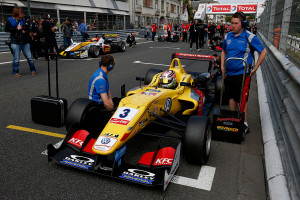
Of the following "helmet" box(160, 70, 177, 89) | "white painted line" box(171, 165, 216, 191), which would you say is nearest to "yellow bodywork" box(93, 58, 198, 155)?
"helmet" box(160, 70, 177, 89)

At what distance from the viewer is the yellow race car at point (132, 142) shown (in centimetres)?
302

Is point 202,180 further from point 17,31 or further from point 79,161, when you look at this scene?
point 17,31

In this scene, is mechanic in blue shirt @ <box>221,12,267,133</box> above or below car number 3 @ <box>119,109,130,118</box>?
above

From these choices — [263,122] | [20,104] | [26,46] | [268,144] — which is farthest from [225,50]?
[26,46]

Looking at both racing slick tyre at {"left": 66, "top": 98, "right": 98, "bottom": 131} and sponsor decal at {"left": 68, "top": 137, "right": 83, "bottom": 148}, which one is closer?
sponsor decal at {"left": 68, "top": 137, "right": 83, "bottom": 148}

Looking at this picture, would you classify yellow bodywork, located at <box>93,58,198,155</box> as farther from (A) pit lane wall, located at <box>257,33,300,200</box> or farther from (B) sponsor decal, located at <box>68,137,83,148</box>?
(A) pit lane wall, located at <box>257,33,300,200</box>

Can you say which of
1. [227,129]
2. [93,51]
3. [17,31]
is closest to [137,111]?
[227,129]

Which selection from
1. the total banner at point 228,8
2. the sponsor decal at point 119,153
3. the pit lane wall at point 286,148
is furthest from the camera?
the total banner at point 228,8

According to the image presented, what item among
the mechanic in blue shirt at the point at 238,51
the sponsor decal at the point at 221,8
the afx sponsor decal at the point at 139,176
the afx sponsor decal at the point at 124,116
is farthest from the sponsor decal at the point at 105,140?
the sponsor decal at the point at 221,8

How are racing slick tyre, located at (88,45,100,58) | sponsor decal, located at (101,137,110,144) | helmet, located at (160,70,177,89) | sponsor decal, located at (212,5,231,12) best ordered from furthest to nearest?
sponsor decal, located at (212,5,231,12) → racing slick tyre, located at (88,45,100,58) → helmet, located at (160,70,177,89) → sponsor decal, located at (101,137,110,144)

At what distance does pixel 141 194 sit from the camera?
291 centimetres

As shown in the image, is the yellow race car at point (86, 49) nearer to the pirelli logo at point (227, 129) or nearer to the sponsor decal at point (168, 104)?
the sponsor decal at point (168, 104)

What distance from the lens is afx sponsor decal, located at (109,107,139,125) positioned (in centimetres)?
338

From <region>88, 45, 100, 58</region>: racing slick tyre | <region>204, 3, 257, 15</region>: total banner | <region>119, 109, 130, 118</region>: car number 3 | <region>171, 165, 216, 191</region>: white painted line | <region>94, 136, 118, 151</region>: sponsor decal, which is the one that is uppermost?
<region>204, 3, 257, 15</region>: total banner
